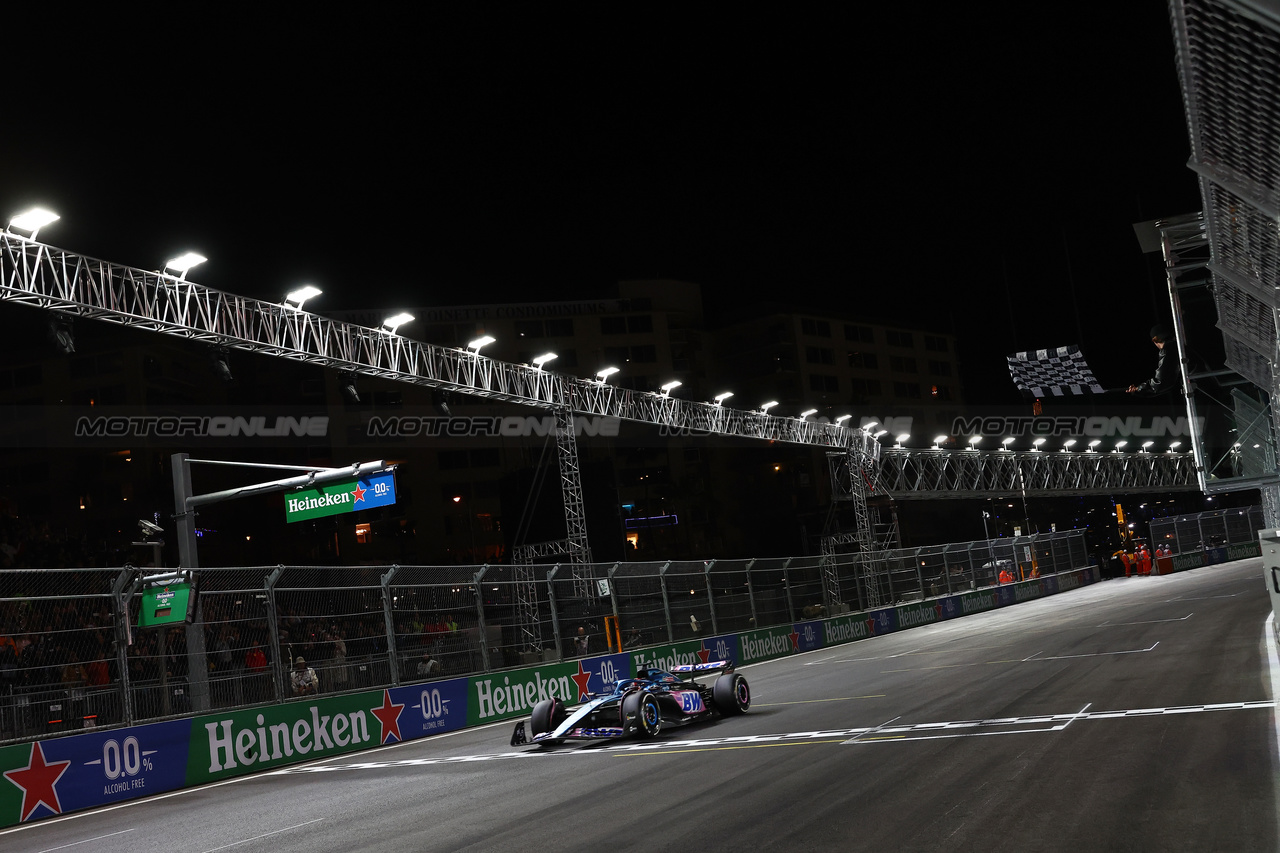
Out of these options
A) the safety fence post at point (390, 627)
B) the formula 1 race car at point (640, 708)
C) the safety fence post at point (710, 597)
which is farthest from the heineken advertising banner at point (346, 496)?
the safety fence post at point (710, 597)

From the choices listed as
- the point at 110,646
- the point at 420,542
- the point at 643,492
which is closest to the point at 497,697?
the point at 110,646

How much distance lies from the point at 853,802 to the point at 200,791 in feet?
30.3

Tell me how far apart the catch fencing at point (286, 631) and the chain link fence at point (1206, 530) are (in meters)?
41.1

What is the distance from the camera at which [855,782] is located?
28.0ft

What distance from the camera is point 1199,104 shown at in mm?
5734

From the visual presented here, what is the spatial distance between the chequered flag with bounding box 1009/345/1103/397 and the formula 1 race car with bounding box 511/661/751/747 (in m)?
54.2

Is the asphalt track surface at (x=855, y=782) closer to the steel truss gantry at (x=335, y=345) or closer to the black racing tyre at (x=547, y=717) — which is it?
the black racing tyre at (x=547, y=717)

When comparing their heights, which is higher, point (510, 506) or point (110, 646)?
point (510, 506)

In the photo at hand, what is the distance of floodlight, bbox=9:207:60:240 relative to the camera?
1711 centimetres

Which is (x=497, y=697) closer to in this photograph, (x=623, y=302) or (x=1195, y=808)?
(x=1195, y=808)

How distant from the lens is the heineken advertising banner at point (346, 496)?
19.7 meters

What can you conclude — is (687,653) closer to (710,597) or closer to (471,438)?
(710,597)

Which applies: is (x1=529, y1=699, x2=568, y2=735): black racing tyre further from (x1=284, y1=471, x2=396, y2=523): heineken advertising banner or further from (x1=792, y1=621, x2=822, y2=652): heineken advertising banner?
(x1=792, y1=621, x2=822, y2=652): heineken advertising banner

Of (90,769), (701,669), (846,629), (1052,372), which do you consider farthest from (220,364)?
(1052,372)
